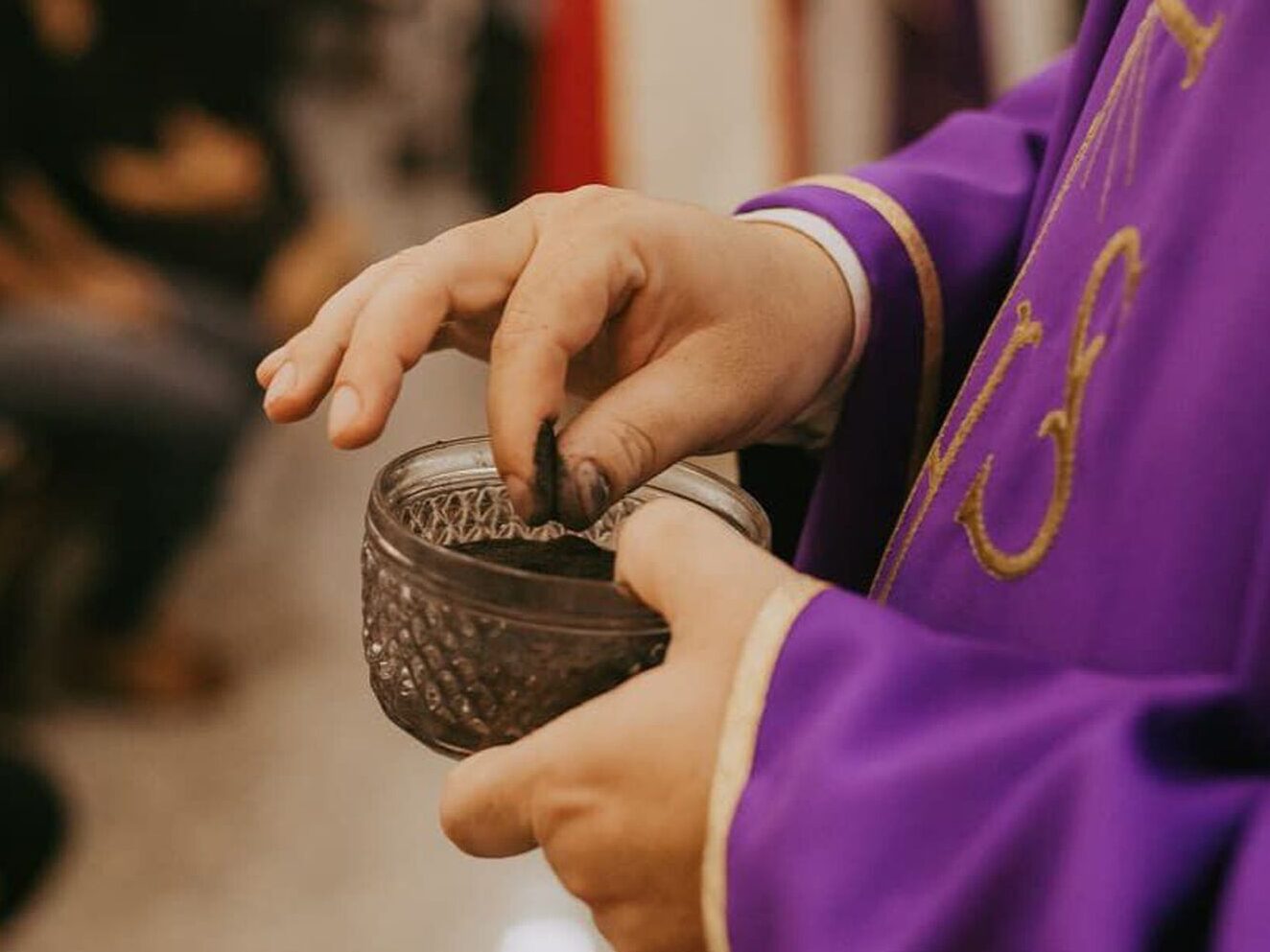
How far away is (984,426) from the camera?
53 cm

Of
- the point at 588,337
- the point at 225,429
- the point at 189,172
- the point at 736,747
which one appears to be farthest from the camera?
the point at 189,172

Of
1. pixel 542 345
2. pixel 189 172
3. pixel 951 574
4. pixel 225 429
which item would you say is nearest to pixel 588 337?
pixel 542 345

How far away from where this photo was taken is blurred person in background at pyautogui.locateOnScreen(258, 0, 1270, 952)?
0.39 m

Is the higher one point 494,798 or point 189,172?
point 494,798

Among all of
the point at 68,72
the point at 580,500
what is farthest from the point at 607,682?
the point at 68,72

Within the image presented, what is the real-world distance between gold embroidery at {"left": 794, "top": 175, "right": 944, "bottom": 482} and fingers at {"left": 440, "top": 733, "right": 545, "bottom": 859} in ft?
1.02

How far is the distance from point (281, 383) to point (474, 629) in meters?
0.11

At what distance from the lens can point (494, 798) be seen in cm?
44

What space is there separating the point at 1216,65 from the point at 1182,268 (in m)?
0.06

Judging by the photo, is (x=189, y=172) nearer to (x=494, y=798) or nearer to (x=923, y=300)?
(x=923, y=300)

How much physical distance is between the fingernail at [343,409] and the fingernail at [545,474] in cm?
6

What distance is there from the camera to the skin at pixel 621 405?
418 millimetres

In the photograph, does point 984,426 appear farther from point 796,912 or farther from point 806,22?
point 806,22

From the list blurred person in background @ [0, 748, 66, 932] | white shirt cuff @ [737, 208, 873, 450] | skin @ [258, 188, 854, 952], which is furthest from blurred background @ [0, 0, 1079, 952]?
skin @ [258, 188, 854, 952]
